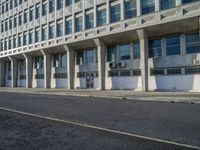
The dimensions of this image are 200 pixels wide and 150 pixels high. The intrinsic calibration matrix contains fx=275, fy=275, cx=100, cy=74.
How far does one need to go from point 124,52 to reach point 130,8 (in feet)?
19.1

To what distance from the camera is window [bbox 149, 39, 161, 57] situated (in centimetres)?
3212

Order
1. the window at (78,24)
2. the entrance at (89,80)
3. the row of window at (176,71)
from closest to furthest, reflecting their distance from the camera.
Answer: the row of window at (176,71) < the window at (78,24) < the entrance at (89,80)

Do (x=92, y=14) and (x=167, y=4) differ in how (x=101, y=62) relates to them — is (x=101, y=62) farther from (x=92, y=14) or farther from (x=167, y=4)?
(x=167, y=4)

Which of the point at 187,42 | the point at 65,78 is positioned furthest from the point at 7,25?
the point at 187,42

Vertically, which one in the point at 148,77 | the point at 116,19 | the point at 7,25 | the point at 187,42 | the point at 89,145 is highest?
the point at 7,25

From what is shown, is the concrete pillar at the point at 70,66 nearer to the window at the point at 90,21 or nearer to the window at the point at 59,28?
the window at the point at 59,28

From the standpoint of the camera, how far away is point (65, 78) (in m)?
44.4

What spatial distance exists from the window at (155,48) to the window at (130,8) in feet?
12.9

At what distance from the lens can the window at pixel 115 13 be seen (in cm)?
3453

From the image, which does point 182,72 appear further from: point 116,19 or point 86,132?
point 86,132

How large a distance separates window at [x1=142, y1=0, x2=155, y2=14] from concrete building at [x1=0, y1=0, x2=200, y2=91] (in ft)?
0.38

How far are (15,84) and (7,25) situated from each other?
1372 cm

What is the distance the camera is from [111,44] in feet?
123

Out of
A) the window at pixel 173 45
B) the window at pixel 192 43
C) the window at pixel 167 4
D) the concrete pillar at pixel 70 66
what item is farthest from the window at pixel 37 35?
the window at pixel 192 43
